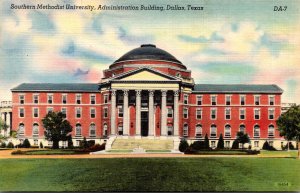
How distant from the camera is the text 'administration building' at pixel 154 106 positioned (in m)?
39.3

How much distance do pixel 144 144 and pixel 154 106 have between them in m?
5.53

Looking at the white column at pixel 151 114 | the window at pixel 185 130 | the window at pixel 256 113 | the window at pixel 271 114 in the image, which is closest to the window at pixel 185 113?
the window at pixel 185 130

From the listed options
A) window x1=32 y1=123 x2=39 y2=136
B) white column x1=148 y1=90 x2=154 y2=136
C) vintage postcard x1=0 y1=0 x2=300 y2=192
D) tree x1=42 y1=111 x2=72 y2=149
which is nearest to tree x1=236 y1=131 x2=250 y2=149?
vintage postcard x1=0 y1=0 x2=300 y2=192

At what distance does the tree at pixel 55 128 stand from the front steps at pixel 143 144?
4.07 meters

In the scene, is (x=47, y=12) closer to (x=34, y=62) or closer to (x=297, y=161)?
(x=34, y=62)

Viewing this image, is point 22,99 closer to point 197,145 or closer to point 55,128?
point 55,128

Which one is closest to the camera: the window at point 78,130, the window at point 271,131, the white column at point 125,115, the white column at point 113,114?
the window at point 78,130

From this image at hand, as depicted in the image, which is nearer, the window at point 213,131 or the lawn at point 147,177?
the lawn at point 147,177

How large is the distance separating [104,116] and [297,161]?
21.6 m

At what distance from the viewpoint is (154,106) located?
42.6m

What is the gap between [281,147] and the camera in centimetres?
3812

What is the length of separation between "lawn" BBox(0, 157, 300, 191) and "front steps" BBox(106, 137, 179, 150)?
37.9 ft

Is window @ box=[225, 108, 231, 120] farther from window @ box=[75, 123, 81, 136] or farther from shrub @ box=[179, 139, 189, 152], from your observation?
window @ box=[75, 123, 81, 136]

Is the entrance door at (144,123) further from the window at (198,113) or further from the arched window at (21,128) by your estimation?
the arched window at (21,128)
